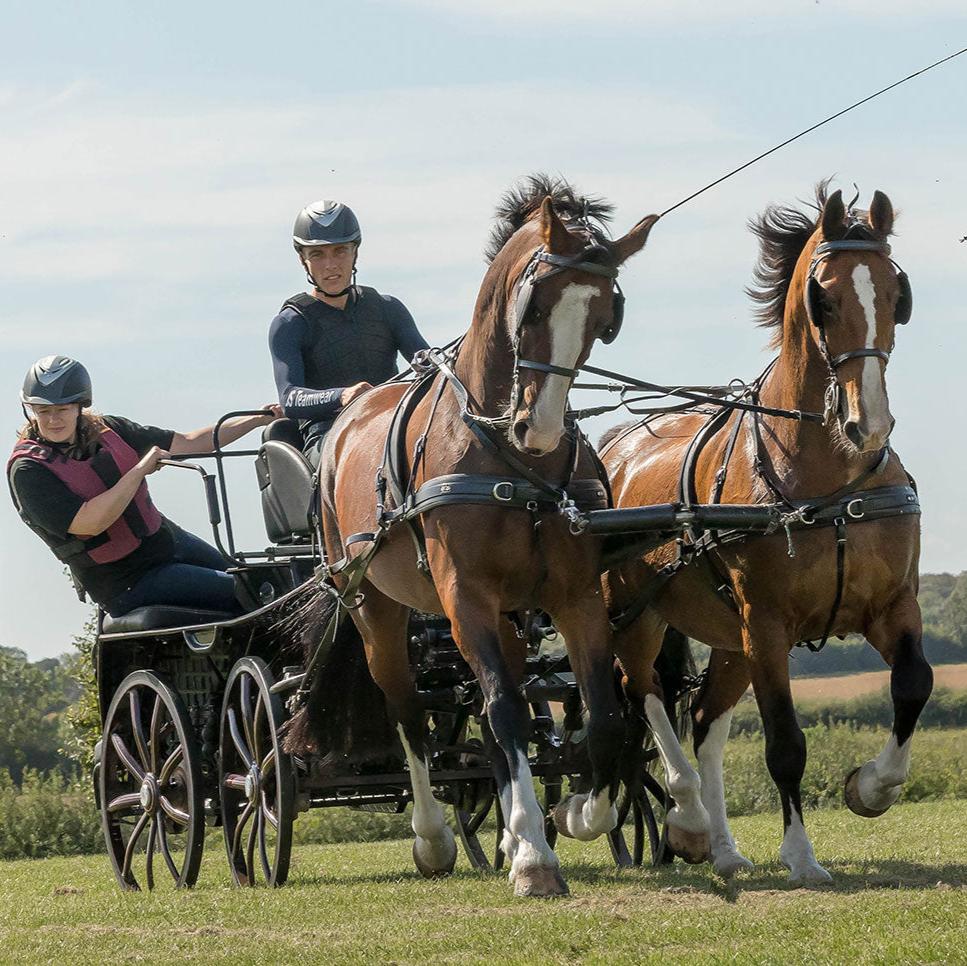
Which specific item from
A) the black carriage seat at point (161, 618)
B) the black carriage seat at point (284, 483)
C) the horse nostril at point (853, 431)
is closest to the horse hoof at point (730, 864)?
the horse nostril at point (853, 431)

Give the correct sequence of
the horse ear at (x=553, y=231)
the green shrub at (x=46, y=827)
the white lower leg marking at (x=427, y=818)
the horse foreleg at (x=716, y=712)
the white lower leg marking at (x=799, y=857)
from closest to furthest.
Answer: the horse ear at (x=553, y=231)
the white lower leg marking at (x=799, y=857)
the horse foreleg at (x=716, y=712)
the white lower leg marking at (x=427, y=818)
the green shrub at (x=46, y=827)

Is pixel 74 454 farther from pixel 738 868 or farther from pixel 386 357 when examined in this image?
pixel 738 868

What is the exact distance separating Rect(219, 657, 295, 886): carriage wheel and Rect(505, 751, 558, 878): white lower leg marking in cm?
178

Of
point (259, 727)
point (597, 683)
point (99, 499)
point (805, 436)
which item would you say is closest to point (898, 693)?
point (805, 436)

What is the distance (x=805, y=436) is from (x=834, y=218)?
816 millimetres

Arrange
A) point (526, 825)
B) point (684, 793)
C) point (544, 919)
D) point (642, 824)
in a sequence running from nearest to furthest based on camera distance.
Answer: point (544, 919) → point (526, 825) → point (684, 793) → point (642, 824)

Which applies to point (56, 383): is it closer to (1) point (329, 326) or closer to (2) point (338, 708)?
(1) point (329, 326)

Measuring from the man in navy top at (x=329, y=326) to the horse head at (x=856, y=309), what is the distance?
8.78 ft

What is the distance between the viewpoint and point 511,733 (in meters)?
6.13

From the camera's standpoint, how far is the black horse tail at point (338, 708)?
7730mm

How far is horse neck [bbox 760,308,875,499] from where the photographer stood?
6.39 m

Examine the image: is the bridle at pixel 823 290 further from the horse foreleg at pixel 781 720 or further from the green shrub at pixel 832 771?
the green shrub at pixel 832 771

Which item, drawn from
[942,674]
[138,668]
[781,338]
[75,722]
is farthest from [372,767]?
[942,674]

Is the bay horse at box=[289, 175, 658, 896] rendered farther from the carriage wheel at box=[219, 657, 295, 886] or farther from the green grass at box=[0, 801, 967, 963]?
the carriage wheel at box=[219, 657, 295, 886]
